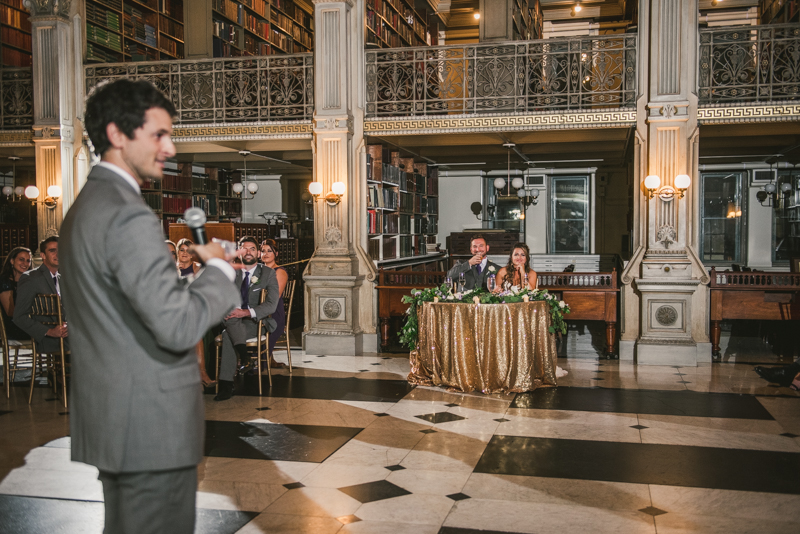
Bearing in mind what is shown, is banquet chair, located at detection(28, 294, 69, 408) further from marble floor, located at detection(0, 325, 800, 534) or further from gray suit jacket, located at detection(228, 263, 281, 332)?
gray suit jacket, located at detection(228, 263, 281, 332)

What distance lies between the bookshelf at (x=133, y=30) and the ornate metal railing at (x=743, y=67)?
7.27 m

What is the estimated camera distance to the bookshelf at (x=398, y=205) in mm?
9305

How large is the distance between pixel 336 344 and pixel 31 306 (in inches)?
139

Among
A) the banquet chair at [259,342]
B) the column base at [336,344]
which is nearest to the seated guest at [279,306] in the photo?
the banquet chair at [259,342]

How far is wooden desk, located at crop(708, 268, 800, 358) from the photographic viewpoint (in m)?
7.70

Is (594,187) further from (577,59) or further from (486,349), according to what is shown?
(486,349)

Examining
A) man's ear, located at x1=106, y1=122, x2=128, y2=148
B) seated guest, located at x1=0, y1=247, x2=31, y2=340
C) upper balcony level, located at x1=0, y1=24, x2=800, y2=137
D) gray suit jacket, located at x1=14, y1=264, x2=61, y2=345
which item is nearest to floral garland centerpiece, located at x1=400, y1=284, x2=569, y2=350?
upper balcony level, located at x1=0, y1=24, x2=800, y2=137

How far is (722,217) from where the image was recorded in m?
13.6

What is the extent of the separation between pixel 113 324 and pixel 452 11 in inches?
573

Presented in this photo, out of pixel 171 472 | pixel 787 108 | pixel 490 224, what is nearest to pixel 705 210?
pixel 490 224

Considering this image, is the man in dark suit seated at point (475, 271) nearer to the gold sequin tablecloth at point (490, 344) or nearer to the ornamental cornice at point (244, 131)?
the gold sequin tablecloth at point (490, 344)

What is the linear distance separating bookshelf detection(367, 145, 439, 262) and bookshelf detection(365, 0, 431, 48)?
1.89m

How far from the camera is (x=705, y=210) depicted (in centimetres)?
1372

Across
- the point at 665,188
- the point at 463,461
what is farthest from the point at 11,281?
the point at 665,188
